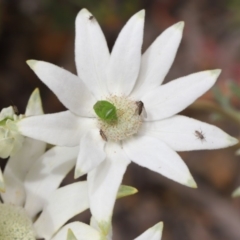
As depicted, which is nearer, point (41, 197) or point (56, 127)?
point (56, 127)

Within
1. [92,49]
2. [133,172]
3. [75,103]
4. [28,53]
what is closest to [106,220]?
[75,103]

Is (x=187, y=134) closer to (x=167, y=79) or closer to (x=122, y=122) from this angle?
(x=122, y=122)

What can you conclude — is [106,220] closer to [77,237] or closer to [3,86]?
[77,237]

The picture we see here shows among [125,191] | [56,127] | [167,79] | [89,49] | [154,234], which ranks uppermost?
[89,49]

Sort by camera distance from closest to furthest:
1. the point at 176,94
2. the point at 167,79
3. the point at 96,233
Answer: the point at 96,233 < the point at 176,94 < the point at 167,79

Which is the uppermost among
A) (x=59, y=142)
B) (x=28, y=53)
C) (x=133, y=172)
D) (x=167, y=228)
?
(x=59, y=142)

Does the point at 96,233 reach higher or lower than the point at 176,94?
lower

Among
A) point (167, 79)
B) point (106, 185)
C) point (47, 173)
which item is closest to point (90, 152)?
point (106, 185)

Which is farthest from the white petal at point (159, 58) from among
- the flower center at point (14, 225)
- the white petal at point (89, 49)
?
the flower center at point (14, 225)
